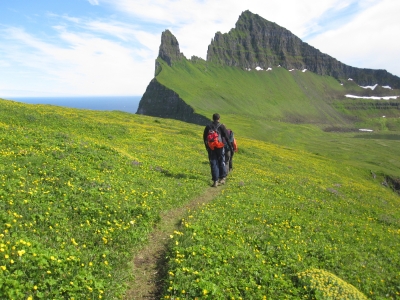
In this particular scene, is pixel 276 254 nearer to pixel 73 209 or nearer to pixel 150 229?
pixel 150 229

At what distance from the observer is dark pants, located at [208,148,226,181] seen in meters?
20.4

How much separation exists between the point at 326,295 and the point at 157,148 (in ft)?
83.5

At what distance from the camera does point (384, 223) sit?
21922 mm

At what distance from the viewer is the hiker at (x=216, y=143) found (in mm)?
19875

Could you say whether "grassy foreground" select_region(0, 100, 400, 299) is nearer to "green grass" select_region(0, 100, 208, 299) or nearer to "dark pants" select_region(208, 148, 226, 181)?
"green grass" select_region(0, 100, 208, 299)

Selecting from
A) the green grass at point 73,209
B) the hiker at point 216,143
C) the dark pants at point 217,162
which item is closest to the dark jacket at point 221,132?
the hiker at point 216,143

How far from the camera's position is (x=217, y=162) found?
21.1 m

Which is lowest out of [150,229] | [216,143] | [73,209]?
[150,229]

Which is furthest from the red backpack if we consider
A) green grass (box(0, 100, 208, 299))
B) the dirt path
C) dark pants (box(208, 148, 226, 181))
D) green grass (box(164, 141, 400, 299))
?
the dirt path

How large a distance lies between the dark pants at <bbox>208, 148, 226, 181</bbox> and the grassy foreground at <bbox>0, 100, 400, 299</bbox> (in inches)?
48.7

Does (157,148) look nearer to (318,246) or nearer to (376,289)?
(318,246)

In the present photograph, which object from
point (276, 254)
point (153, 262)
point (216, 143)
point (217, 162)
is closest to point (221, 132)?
point (216, 143)

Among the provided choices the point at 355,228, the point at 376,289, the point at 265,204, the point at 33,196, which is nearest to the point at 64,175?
the point at 33,196

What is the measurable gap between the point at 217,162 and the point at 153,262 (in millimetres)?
11346
